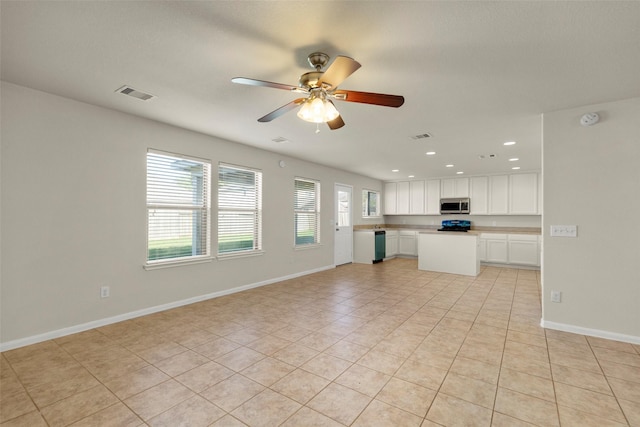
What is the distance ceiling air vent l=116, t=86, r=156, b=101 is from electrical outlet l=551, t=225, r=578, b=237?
4.48 meters

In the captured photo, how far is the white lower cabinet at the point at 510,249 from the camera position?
21.9ft

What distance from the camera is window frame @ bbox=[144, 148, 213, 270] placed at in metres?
3.67

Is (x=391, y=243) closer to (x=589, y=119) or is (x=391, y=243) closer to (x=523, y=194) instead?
(x=523, y=194)

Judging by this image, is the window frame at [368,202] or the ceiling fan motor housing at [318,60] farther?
the window frame at [368,202]

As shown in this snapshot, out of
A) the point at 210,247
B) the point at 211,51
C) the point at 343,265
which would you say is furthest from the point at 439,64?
the point at 343,265

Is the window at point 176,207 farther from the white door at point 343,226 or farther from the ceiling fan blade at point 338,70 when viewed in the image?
the white door at point 343,226

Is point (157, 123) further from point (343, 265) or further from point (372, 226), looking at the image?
point (372, 226)

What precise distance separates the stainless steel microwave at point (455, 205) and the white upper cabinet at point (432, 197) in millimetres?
152

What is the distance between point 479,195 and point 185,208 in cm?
717

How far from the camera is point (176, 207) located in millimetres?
3926

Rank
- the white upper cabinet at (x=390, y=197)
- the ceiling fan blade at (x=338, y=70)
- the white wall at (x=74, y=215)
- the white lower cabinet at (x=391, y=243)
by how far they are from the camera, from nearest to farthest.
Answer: the ceiling fan blade at (x=338, y=70) → the white wall at (x=74, y=215) → the white lower cabinet at (x=391, y=243) → the white upper cabinet at (x=390, y=197)

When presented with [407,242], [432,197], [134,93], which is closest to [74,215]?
[134,93]

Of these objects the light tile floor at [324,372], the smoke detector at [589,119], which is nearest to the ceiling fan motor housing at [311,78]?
the light tile floor at [324,372]

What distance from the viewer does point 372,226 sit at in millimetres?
8555
